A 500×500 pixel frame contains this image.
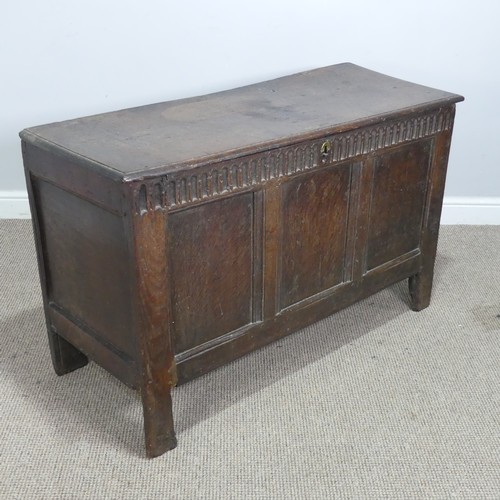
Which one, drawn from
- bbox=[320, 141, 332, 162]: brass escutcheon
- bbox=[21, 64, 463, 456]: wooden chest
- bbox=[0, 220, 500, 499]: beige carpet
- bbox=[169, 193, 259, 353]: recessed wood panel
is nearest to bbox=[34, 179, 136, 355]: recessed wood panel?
bbox=[21, 64, 463, 456]: wooden chest

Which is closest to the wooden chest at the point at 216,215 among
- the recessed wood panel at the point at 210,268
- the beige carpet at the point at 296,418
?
the recessed wood panel at the point at 210,268

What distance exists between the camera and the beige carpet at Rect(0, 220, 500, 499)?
5.73ft

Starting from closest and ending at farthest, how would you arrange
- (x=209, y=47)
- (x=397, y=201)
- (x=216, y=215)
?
(x=216, y=215) → (x=397, y=201) → (x=209, y=47)

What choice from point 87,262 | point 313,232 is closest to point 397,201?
point 313,232

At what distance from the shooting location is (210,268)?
1782 mm

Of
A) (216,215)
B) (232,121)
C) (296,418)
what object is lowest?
(296,418)

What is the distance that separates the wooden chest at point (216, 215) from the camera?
165cm

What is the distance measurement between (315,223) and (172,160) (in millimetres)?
503

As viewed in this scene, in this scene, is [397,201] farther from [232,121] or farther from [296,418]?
[296,418]

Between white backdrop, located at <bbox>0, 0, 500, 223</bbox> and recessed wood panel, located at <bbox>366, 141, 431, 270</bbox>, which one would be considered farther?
white backdrop, located at <bbox>0, 0, 500, 223</bbox>

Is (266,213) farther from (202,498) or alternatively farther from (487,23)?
(487,23)

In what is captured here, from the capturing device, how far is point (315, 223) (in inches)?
77.8

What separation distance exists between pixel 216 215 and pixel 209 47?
1.16 metres

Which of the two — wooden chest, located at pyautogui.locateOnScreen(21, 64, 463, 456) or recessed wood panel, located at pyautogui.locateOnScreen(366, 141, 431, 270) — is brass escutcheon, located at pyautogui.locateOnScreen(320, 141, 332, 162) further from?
recessed wood panel, located at pyautogui.locateOnScreen(366, 141, 431, 270)
